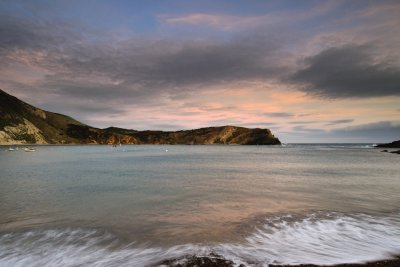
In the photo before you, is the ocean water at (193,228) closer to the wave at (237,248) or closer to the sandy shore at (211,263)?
the wave at (237,248)

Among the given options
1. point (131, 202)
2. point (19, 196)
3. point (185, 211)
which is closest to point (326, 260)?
point (185, 211)

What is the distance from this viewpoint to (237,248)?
9523 mm

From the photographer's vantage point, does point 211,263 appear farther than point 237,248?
No

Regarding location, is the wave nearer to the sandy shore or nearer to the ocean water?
the ocean water

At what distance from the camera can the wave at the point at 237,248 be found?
8.64 meters

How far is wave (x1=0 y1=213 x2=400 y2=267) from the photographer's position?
8641mm

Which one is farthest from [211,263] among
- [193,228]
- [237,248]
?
[193,228]

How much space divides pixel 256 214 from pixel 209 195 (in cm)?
683

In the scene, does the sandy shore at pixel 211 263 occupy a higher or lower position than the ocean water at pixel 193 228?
higher

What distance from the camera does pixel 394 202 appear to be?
1877 cm

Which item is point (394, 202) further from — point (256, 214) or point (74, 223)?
point (74, 223)

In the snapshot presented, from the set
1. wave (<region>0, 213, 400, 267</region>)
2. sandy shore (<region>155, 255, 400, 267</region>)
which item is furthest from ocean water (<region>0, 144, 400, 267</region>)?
sandy shore (<region>155, 255, 400, 267</region>)

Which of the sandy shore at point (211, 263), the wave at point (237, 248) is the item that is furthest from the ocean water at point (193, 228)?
the sandy shore at point (211, 263)

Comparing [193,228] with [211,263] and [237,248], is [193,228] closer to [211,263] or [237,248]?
[237,248]
